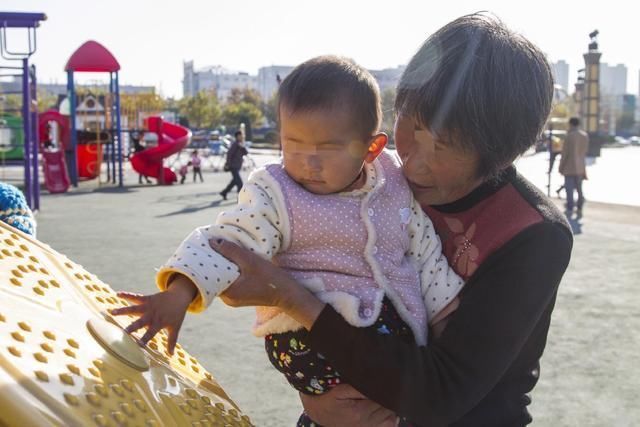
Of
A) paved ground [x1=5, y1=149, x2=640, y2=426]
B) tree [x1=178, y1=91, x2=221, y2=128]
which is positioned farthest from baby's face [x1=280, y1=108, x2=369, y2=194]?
tree [x1=178, y1=91, x2=221, y2=128]

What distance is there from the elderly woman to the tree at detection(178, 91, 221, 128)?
59.4 meters

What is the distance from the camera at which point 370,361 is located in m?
1.32

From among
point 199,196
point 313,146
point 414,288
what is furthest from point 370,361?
point 199,196

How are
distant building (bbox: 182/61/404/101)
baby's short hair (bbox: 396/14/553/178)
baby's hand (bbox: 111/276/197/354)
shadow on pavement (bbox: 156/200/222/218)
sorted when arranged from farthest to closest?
1. distant building (bbox: 182/61/404/101)
2. shadow on pavement (bbox: 156/200/222/218)
3. baby's short hair (bbox: 396/14/553/178)
4. baby's hand (bbox: 111/276/197/354)

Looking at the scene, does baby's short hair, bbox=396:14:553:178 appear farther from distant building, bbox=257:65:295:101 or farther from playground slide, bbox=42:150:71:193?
distant building, bbox=257:65:295:101

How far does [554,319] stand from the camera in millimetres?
5426

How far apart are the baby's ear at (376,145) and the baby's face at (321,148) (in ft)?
0.11

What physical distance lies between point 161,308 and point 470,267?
0.55 meters

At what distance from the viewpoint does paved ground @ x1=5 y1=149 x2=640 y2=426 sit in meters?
3.81

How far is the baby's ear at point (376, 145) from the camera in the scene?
150cm

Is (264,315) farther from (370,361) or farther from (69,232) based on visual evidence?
(69,232)

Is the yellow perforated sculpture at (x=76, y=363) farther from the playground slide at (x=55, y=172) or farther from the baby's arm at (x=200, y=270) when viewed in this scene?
the playground slide at (x=55, y=172)

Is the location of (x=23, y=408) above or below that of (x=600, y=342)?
above

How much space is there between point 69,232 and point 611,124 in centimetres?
9498
